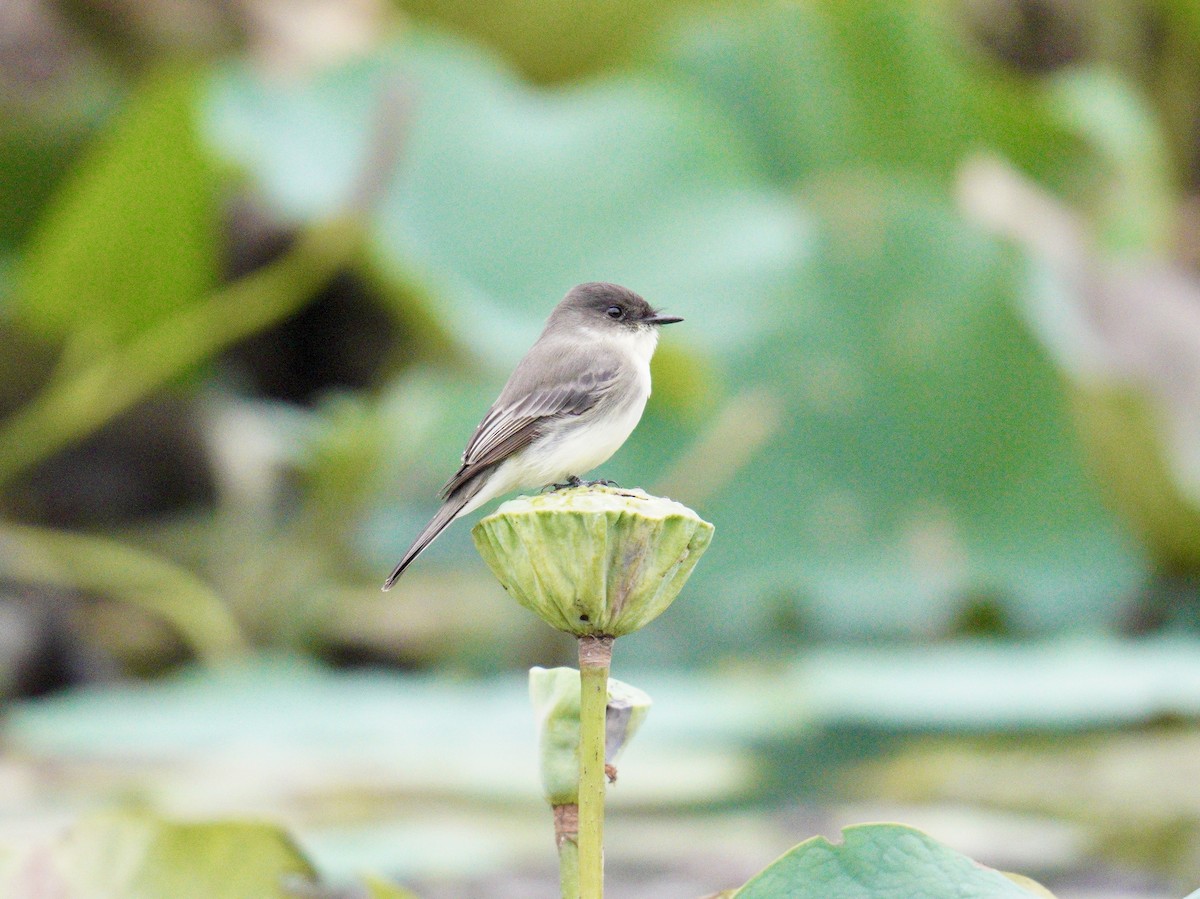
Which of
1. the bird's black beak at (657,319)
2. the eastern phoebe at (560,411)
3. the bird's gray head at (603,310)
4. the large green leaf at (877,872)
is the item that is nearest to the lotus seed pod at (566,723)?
the large green leaf at (877,872)

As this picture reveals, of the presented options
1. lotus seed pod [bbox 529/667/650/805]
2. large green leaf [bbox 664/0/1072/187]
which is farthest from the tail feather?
large green leaf [bbox 664/0/1072/187]

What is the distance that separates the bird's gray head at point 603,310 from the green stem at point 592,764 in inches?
64.2

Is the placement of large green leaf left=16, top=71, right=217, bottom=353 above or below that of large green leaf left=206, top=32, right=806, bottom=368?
below

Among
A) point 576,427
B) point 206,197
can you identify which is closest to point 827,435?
point 206,197

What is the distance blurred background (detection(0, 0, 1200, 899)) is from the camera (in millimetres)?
3584

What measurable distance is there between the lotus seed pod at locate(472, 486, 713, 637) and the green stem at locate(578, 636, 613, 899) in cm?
2

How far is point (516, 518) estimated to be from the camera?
0.91 meters

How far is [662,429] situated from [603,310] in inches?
80.0

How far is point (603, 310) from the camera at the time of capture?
2.60m

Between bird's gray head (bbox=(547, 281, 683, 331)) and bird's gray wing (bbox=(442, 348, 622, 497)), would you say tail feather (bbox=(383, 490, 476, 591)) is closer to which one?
bird's gray wing (bbox=(442, 348, 622, 497))

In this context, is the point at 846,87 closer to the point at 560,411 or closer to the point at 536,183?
the point at 536,183

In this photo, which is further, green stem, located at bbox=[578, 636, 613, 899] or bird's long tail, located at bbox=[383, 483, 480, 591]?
bird's long tail, located at bbox=[383, 483, 480, 591]

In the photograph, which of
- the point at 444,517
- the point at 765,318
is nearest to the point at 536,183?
the point at 765,318

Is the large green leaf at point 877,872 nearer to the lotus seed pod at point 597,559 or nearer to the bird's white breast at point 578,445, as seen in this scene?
the lotus seed pod at point 597,559
